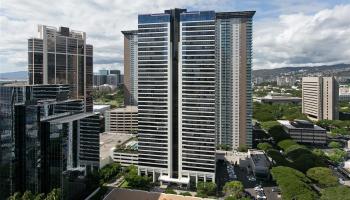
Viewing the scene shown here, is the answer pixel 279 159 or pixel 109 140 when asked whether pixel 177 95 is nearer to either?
pixel 279 159

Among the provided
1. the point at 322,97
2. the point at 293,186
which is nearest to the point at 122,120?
the point at 293,186

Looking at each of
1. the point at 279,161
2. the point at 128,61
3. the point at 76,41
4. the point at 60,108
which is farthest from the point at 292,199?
the point at 128,61

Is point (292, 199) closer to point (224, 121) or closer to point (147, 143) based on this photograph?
point (147, 143)

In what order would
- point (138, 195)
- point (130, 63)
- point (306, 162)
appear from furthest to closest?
point (130, 63)
point (306, 162)
point (138, 195)

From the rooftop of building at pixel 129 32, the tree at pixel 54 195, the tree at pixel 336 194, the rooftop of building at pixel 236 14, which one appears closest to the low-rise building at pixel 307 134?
the rooftop of building at pixel 236 14

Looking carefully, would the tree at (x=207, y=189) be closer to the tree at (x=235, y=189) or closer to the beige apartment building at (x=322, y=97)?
the tree at (x=235, y=189)

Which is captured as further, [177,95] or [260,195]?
[177,95]
